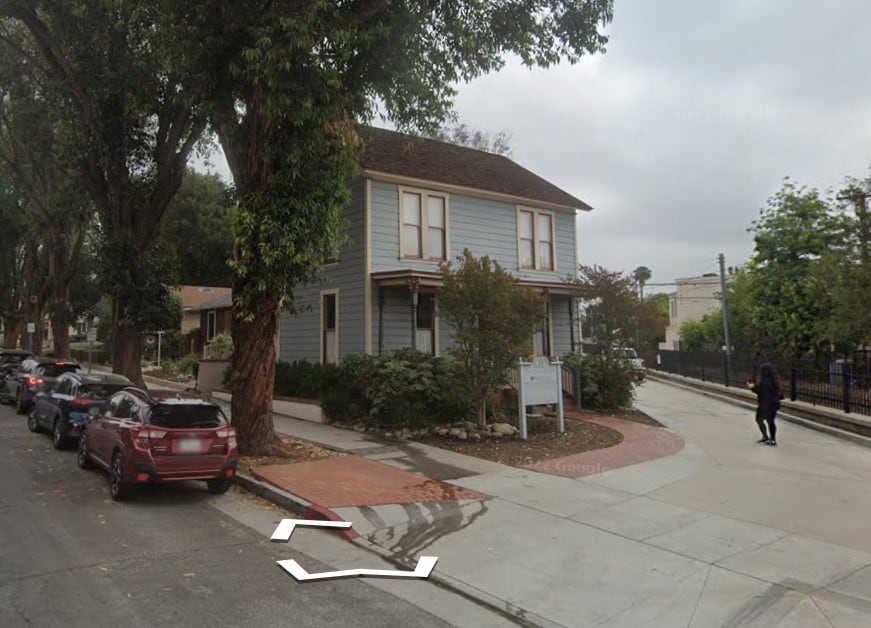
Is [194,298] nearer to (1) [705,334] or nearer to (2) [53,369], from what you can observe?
(2) [53,369]

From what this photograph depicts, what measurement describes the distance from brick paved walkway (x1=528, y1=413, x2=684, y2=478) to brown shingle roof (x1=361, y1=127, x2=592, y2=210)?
863 centimetres

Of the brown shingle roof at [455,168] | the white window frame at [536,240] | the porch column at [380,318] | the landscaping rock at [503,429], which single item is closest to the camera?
the landscaping rock at [503,429]

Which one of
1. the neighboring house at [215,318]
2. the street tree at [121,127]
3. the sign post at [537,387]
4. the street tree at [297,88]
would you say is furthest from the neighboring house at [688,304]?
the street tree at [297,88]

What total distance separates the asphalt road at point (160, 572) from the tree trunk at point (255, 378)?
2345mm

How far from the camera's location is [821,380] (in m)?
17.4

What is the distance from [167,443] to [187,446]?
0.82 feet

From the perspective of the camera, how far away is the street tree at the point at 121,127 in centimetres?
1552

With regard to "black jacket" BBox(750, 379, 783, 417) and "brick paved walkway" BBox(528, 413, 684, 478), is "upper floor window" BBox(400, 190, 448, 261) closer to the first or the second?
"brick paved walkway" BBox(528, 413, 684, 478)

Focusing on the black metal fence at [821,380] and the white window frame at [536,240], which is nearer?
the black metal fence at [821,380]

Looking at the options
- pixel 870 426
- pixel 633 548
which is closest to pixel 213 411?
pixel 633 548

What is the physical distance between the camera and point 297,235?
34.2 feet

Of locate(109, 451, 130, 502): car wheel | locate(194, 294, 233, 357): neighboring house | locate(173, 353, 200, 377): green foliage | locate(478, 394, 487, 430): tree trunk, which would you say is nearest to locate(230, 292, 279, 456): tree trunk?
locate(109, 451, 130, 502): car wheel

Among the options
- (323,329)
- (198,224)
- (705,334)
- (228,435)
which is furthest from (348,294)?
(705,334)

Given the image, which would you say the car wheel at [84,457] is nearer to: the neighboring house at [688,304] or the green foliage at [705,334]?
the green foliage at [705,334]
